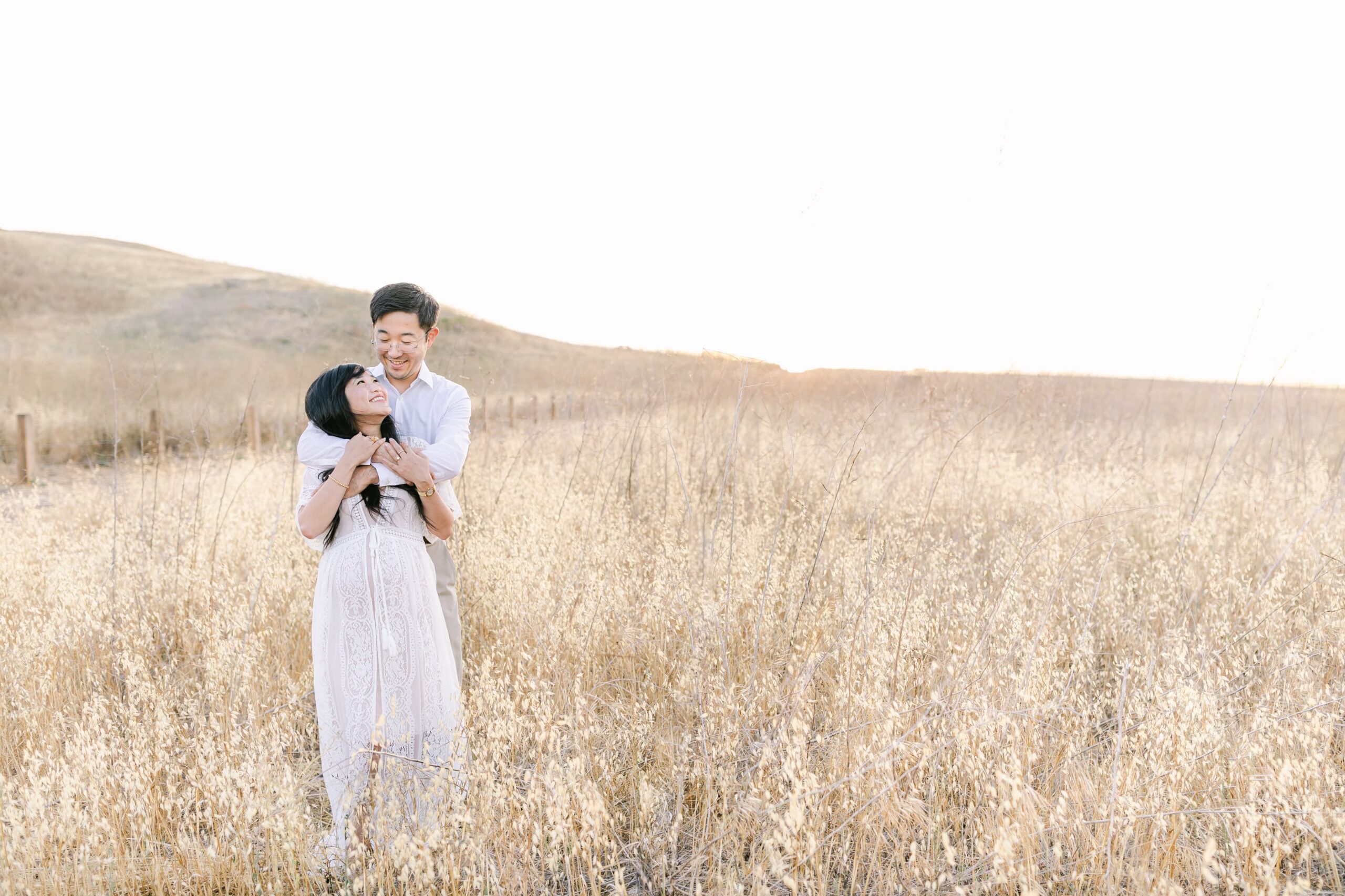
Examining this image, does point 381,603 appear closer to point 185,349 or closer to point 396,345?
point 396,345

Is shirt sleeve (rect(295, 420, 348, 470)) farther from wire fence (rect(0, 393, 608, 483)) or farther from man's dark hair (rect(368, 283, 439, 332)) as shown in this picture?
wire fence (rect(0, 393, 608, 483))

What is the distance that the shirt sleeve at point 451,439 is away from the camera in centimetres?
208

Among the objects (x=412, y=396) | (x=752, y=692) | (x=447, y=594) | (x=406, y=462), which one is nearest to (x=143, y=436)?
(x=447, y=594)

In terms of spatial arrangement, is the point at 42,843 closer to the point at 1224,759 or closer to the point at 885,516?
the point at 1224,759

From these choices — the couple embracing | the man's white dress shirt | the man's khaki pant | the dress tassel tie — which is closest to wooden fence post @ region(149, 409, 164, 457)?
the man's khaki pant

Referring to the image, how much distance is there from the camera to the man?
6.71 feet

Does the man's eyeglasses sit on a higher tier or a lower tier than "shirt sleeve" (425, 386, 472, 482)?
higher

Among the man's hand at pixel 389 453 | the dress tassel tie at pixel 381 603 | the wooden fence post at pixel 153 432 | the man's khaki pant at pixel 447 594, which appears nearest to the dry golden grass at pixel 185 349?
the wooden fence post at pixel 153 432

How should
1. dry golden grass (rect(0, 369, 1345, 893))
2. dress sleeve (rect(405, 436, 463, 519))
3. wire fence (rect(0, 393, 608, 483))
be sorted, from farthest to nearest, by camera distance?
wire fence (rect(0, 393, 608, 483))
dress sleeve (rect(405, 436, 463, 519))
dry golden grass (rect(0, 369, 1345, 893))

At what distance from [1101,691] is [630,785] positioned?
6.58 feet

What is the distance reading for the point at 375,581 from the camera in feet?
6.55

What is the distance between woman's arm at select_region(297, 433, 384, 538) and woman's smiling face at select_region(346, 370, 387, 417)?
122 millimetres

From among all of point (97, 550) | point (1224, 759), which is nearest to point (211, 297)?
point (97, 550)

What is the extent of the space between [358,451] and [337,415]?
19 centimetres
